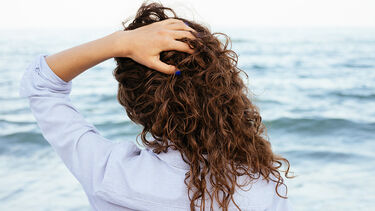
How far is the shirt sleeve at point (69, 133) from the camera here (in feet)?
3.76

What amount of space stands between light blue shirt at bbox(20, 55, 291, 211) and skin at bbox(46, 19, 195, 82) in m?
0.06

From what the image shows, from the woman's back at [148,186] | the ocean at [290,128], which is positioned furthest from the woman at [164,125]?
the ocean at [290,128]

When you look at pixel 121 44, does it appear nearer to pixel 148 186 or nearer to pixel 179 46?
pixel 179 46

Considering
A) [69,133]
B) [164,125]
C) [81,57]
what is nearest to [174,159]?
[164,125]

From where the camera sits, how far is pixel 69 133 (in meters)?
1.16

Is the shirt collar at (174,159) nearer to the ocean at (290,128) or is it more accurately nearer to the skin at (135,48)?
the skin at (135,48)

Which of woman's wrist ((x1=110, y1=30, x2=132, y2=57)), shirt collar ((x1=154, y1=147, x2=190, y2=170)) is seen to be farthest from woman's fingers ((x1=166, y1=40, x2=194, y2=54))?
shirt collar ((x1=154, y1=147, x2=190, y2=170))

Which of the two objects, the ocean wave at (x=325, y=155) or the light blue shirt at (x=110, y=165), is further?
the ocean wave at (x=325, y=155)

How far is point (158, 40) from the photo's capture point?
1137mm

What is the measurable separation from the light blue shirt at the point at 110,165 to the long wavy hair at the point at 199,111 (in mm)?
38

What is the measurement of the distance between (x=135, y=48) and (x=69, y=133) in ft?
0.98

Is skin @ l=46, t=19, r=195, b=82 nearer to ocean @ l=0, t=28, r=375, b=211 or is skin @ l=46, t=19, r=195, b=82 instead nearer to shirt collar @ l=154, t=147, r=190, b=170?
shirt collar @ l=154, t=147, r=190, b=170

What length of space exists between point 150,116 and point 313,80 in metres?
9.99

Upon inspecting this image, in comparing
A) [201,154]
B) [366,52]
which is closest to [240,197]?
[201,154]
